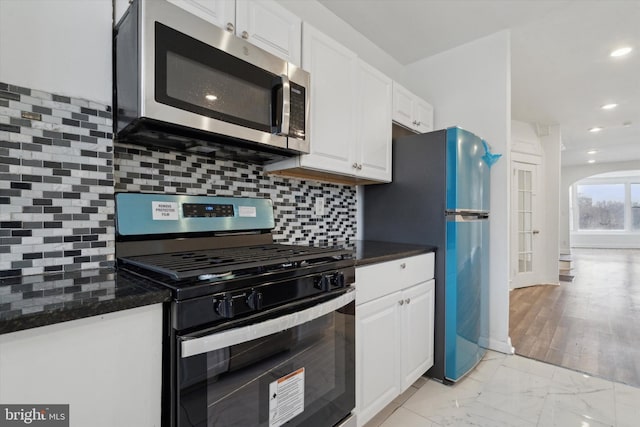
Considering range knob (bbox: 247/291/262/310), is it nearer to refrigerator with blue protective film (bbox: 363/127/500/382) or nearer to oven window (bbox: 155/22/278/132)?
oven window (bbox: 155/22/278/132)

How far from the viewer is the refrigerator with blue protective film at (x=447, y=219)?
1961mm

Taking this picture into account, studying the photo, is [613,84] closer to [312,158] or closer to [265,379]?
[312,158]

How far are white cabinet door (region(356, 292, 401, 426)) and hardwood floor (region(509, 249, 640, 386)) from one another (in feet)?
4.86

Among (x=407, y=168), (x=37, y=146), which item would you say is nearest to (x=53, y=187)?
(x=37, y=146)

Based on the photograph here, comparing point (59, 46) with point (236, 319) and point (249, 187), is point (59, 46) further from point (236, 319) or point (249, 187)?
point (236, 319)

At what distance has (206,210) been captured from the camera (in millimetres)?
1418

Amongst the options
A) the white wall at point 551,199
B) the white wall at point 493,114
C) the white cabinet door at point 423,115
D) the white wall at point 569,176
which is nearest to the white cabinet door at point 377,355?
the white wall at point 493,114

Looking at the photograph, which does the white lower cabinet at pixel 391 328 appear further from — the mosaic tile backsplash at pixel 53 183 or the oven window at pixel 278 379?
the mosaic tile backsplash at pixel 53 183

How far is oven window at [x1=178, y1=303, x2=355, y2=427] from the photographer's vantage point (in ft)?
2.65

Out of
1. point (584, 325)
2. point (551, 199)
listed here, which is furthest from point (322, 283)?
point (551, 199)

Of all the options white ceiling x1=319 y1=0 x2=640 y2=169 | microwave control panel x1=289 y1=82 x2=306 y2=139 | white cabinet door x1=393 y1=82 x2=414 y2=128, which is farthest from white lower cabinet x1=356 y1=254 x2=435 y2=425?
white ceiling x1=319 y1=0 x2=640 y2=169

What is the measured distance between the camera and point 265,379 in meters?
0.97

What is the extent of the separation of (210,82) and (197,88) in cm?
6

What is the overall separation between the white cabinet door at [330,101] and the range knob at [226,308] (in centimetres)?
90
